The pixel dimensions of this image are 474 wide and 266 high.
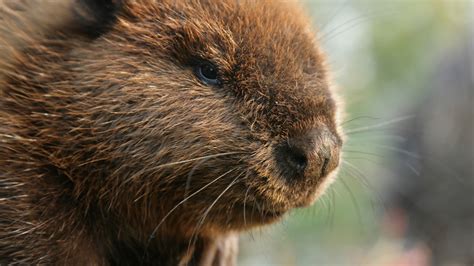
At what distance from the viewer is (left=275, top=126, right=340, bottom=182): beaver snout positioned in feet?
10.4

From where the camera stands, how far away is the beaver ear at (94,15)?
330 cm

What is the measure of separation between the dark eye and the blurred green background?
3.16 ft

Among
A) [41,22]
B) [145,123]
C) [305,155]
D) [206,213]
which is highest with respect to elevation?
[305,155]

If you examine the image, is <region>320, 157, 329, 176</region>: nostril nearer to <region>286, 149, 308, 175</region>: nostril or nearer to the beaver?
the beaver

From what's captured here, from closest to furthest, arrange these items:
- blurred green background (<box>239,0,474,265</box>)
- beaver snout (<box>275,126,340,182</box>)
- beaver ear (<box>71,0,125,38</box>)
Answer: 1. beaver snout (<box>275,126,340,182</box>)
2. beaver ear (<box>71,0,125,38</box>)
3. blurred green background (<box>239,0,474,265</box>)

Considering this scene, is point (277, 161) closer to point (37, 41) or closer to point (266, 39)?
point (266, 39)

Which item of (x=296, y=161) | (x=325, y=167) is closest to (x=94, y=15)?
(x=296, y=161)

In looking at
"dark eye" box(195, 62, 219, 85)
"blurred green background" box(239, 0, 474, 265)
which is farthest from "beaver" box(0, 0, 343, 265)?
"blurred green background" box(239, 0, 474, 265)

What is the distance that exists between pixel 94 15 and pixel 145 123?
25.2 inches

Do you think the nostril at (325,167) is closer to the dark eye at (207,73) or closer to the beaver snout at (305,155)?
the beaver snout at (305,155)

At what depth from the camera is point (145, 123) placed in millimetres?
3207

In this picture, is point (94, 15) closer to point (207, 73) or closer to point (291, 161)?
point (207, 73)

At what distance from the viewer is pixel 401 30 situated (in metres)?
19.6

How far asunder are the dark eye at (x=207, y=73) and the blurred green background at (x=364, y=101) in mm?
963
